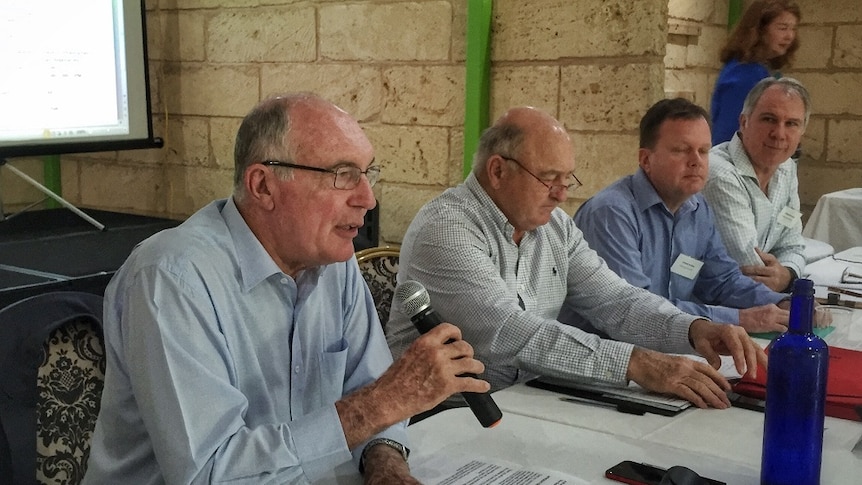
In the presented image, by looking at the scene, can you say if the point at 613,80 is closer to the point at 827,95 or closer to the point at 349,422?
the point at 349,422

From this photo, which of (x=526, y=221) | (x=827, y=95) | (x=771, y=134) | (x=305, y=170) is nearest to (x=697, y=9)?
(x=827, y=95)

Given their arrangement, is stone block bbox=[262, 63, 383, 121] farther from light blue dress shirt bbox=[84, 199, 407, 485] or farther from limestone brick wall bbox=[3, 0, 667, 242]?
light blue dress shirt bbox=[84, 199, 407, 485]

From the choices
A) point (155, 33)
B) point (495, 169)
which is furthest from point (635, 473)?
point (155, 33)

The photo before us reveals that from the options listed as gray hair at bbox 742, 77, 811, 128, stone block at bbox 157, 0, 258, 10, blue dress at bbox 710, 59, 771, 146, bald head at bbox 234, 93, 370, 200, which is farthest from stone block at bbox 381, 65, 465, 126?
bald head at bbox 234, 93, 370, 200

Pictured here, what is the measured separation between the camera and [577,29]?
10.4ft

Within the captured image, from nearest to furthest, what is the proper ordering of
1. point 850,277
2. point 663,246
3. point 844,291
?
point 844,291 < point 663,246 < point 850,277

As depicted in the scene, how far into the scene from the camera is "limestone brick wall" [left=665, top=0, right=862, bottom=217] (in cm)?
529

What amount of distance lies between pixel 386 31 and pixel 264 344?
7.76ft

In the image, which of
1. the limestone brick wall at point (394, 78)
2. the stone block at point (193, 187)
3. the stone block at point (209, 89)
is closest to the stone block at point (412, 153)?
the limestone brick wall at point (394, 78)

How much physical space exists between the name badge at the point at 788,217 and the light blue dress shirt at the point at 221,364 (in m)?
2.37

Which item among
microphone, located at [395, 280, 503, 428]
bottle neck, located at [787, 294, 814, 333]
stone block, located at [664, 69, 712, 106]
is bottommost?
microphone, located at [395, 280, 503, 428]

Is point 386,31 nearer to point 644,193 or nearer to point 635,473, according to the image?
point 644,193

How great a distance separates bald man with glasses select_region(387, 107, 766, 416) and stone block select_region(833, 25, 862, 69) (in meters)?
3.84

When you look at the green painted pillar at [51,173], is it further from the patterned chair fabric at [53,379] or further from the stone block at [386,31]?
the patterned chair fabric at [53,379]
